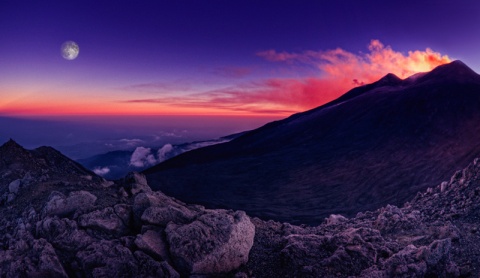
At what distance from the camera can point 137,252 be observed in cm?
742

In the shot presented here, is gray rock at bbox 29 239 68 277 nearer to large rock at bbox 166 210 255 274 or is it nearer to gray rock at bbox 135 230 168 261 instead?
gray rock at bbox 135 230 168 261

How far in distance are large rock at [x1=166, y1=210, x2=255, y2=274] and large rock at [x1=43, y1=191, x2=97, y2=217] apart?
2.95m

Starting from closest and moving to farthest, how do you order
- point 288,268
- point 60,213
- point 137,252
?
1. point 137,252
2. point 288,268
3. point 60,213

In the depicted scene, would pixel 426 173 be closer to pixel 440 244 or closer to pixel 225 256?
pixel 440 244

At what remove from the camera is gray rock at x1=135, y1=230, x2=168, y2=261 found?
24.5 ft

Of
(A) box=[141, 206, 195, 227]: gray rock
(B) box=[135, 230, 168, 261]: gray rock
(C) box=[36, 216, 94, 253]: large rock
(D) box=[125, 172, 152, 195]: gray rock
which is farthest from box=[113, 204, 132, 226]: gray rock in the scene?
(D) box=[125, 172, 152, 195]: gray rock

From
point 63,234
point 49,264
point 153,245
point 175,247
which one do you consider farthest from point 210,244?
point 63,234

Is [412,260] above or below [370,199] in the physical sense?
above

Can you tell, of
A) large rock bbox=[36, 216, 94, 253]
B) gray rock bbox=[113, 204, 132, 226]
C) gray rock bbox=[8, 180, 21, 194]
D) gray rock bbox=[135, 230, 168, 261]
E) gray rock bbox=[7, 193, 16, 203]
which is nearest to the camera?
gray rock bbox=[135, 230, 168, 261]

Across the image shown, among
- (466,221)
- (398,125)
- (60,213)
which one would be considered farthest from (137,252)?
(398,125)

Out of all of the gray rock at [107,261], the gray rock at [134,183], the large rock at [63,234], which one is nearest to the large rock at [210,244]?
the gray rock at [107,261]

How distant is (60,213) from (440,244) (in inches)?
392

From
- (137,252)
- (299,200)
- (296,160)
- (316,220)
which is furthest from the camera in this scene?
(296,160)

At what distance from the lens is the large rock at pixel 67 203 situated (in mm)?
9102
